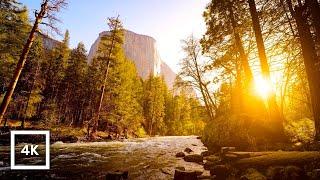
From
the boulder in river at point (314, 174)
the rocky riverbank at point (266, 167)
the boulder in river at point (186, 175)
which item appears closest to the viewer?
the boulder in river at point (314, 174)

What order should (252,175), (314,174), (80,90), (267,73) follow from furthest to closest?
(80,90)
(267,73)
(252,175)
(314,174)

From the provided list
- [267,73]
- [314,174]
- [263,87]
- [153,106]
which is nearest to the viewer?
[314,174]

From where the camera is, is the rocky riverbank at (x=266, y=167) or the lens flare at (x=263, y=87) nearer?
the rocky riverbank at (x=266, y=167)

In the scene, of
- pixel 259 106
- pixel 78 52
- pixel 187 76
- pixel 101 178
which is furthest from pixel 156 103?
pixel 101 178

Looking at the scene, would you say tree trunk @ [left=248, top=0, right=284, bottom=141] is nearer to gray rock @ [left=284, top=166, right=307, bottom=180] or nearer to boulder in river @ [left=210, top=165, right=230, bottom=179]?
boulder in river @ [left=210, top=165, right=230, bottom=179]

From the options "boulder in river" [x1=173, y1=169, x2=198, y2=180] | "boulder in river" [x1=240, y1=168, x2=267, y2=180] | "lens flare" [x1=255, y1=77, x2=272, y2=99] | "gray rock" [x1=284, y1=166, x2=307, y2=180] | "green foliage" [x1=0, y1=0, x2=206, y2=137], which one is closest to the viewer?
"gray rock" [x1=284, y1=166, x2=307, y2=180]

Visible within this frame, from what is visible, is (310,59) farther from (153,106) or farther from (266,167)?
(153,106)

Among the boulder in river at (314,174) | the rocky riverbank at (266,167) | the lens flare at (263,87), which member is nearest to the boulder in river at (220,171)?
the rocky riverbank at (266,167)

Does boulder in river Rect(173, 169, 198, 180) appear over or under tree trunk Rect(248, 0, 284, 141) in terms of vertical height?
under

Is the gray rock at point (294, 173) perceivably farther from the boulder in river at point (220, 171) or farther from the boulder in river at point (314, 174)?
the boulder in river at point (220, 171)

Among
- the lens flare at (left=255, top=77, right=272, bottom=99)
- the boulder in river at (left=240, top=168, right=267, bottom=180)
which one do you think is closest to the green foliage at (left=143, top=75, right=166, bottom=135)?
the lens flare at (left=255, top=77, right=272, bottom=99)

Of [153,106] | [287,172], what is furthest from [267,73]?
[153,106]

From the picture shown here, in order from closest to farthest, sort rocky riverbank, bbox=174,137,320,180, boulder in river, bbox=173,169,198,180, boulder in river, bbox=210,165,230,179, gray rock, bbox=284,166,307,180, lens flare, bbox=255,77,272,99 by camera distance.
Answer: gray rock, bbox=284,166,307,180 → rocky riverbank, bbox=174,137,320,180 → boulder in river, bbox=173,169,198,180 → boulder in river, bbox=210,165,230,179 → lens flare, bbox=255,77,272,99

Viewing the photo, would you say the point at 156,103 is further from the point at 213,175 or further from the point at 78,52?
the point at 213,175
